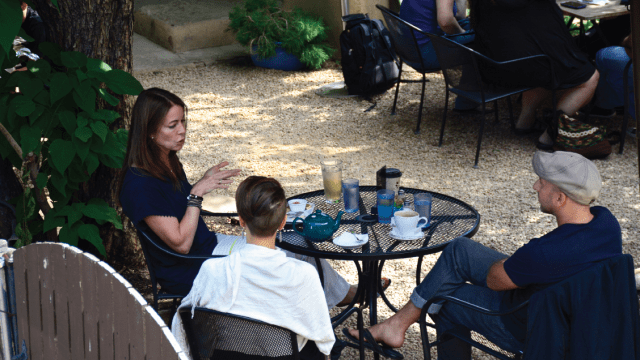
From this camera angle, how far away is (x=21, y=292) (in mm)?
1969

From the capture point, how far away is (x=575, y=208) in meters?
2.21

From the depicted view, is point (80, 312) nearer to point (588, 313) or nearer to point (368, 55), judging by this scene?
point (588, 313)

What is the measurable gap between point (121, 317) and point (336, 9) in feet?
22.8

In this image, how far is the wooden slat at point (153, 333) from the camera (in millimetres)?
1438

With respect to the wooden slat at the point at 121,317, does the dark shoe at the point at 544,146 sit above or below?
below

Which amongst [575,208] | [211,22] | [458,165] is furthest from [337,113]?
[575,208]

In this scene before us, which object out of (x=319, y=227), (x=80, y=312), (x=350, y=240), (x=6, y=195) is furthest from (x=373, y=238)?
(x=6, y=195)

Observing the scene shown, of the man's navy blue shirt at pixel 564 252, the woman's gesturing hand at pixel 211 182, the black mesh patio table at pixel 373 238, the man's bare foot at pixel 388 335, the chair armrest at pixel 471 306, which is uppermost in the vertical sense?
the woman's gesturing hand at pixel 211 182

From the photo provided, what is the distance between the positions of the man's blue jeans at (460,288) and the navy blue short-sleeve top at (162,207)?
0.93 m

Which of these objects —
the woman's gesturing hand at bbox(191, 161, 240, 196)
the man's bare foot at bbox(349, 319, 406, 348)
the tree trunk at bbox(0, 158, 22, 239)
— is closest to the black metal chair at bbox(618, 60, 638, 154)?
the man's bare foot at bbox(349, 319, 406, 348)

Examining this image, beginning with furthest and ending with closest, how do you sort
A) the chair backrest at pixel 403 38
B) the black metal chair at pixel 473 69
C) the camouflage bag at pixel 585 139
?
the chair backrest at pixel 403 38 → the camouflage bag at pixel 585 139 → the black metal chair at pixel 473 69

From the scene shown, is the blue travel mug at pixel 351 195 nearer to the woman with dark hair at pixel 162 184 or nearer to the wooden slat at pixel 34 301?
the woman with dark hair at pixel 162 184

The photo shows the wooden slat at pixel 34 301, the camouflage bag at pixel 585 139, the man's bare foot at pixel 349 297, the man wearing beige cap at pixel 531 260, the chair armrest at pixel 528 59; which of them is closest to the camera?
the wooden slat at pixel 34 301

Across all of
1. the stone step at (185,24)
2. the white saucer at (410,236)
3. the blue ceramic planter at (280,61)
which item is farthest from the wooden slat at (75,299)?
the stone step at (185,24)
